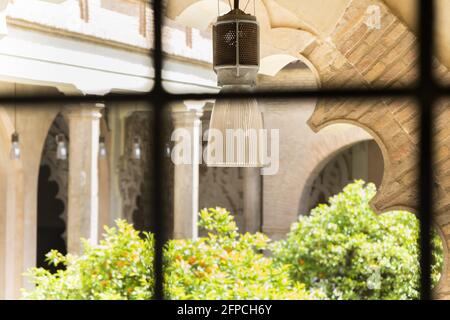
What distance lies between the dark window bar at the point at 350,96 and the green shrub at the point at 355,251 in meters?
6.95

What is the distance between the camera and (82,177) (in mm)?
9883

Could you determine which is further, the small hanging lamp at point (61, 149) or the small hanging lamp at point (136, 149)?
the small hanging lamp at point (136, 149)

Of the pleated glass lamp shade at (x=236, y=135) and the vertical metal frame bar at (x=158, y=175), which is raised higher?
the pleated glass lamp shade at (x=236, y=135)

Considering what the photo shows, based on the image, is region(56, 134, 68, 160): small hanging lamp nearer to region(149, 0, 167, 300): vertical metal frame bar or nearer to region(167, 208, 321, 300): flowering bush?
region(167, 208, 321, 300): flowering bush

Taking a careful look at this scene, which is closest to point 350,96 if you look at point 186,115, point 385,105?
point 385,105

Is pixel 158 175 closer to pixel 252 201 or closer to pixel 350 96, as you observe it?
pixel 350 96

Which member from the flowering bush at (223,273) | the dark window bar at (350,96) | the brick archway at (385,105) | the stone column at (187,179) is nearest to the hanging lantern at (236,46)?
the brick archway at (385,105)

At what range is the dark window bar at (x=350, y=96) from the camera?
1.73m

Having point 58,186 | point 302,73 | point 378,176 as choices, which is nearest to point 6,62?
point 58,186

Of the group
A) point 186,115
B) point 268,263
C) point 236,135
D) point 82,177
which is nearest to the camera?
point 236,135

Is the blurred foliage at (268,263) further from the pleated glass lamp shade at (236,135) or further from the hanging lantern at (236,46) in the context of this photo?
the hanging lantern at (236,46)

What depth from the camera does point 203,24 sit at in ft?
11.1

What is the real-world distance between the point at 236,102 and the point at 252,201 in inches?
486

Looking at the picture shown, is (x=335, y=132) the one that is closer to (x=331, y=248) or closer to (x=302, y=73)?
(x=302, y=73)
